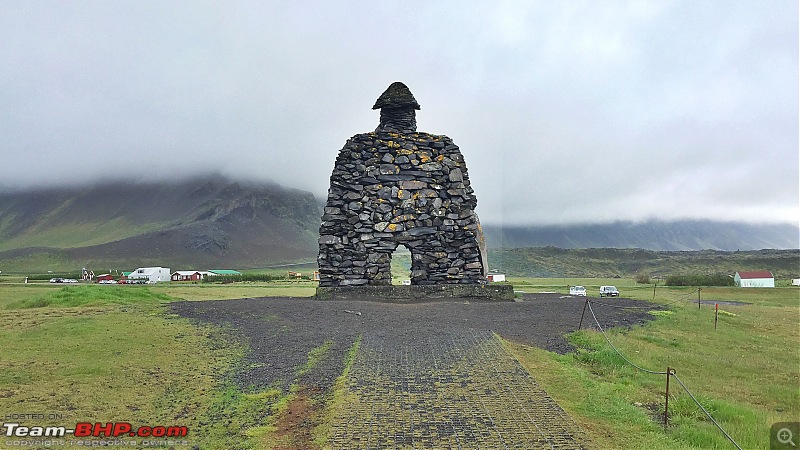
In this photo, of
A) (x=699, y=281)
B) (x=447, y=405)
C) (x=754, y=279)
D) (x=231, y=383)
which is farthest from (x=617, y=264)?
(x=231, y=383)

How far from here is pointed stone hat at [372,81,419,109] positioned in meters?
23.1

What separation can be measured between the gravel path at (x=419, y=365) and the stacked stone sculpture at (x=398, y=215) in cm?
382

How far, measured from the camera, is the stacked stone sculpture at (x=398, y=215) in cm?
2038

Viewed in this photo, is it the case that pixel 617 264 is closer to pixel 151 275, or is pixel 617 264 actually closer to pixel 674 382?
pixel 151 275

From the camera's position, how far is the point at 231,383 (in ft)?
25.7

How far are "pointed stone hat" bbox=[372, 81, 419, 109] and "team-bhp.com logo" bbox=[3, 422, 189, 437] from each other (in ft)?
63.2

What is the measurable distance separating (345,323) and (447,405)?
6.74 metres

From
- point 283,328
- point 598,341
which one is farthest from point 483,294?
point 283,328

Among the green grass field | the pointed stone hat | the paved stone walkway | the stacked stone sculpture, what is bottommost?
the green grass field

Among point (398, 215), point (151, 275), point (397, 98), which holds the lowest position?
point (151, 275)

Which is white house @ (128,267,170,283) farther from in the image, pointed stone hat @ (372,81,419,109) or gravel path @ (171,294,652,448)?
gravel path @ (171,294,652,448)

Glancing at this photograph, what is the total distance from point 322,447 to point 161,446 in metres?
1.92

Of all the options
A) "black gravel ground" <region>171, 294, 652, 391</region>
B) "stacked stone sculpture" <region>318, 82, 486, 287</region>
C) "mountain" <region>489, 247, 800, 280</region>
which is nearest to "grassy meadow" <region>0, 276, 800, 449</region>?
"black gravel ground" <region>171, 294, 652, 391</region>

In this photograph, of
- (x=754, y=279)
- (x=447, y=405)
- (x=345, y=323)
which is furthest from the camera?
(x=754, y=279)
